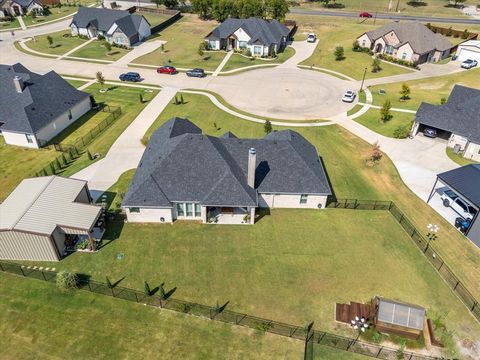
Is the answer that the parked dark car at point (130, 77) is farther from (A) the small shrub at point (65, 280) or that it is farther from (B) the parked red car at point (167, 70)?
(A) the small shrub at point (65, 280)

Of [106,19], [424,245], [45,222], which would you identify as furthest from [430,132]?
[106,19]

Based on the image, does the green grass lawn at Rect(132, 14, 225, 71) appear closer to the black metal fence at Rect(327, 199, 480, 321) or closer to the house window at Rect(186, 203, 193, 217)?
the house window at Rect(186, 203, 193, 217)

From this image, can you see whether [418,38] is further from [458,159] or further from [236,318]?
[236,318]

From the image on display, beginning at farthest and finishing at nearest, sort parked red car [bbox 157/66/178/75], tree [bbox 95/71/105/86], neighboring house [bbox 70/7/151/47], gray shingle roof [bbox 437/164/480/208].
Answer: neighboring house [bbox 70/7/151/47], parked red car [bbox 157/66/178/75], tree [bbox 95/71/105/86], gray shingle roof [bbox 437/164/480/208]

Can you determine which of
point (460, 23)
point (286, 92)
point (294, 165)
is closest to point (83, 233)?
point (294, 165)

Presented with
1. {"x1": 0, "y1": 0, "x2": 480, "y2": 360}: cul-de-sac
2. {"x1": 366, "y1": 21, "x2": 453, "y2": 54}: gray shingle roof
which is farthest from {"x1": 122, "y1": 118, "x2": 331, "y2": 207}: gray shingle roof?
{"x1": 366, "y1": 21, "x2": 453, "y2": 54}: gray shingle roof

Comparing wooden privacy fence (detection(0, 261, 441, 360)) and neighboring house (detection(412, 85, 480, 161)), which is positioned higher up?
neighboring house (detection(412, 85, 480, 161))
